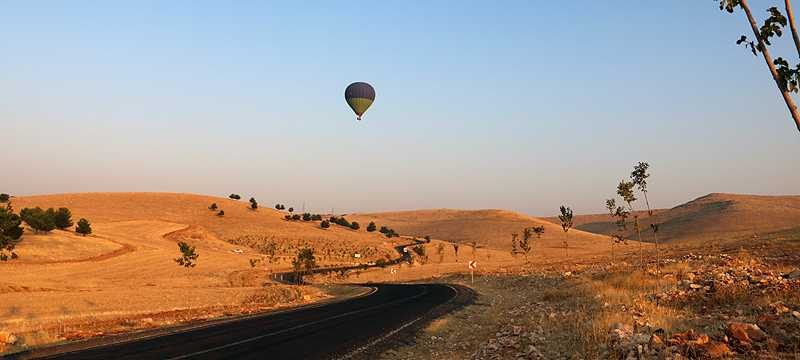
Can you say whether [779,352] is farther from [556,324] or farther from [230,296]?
[230,296]

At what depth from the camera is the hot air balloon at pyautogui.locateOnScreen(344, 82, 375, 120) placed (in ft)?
211

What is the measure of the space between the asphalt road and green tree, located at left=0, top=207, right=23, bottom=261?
49.0 meters

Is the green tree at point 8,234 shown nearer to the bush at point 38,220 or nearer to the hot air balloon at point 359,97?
the bush at point 38,220

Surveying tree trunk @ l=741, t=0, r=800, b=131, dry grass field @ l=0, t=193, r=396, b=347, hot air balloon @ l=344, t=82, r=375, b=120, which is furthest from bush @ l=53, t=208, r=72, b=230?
tree trunk @ l=741, t=0, r=800, b=131

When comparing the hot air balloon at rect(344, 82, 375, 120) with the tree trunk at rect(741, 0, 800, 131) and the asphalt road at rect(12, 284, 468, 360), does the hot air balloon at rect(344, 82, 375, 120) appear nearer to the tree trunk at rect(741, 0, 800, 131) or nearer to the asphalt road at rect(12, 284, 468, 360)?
the asphalt road at rect(12, 284, 468, 360)

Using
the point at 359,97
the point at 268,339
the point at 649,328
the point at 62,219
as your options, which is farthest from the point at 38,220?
the point at 649,328

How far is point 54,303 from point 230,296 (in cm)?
1205

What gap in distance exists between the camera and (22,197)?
163 metres

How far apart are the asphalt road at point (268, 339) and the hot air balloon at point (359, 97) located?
3883 cm

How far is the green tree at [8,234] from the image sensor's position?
198 ft

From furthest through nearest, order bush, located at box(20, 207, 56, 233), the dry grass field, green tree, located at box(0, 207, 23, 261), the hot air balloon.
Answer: bush, located at box(20, 207, 56, 233)
the hot air balloon
green tree, located at box(0, 207, 23, 261)
the dry grass field

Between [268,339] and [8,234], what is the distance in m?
63.2

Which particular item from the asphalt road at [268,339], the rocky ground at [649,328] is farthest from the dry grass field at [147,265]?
the rocky ground at [649,328]

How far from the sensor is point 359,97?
64312mm
